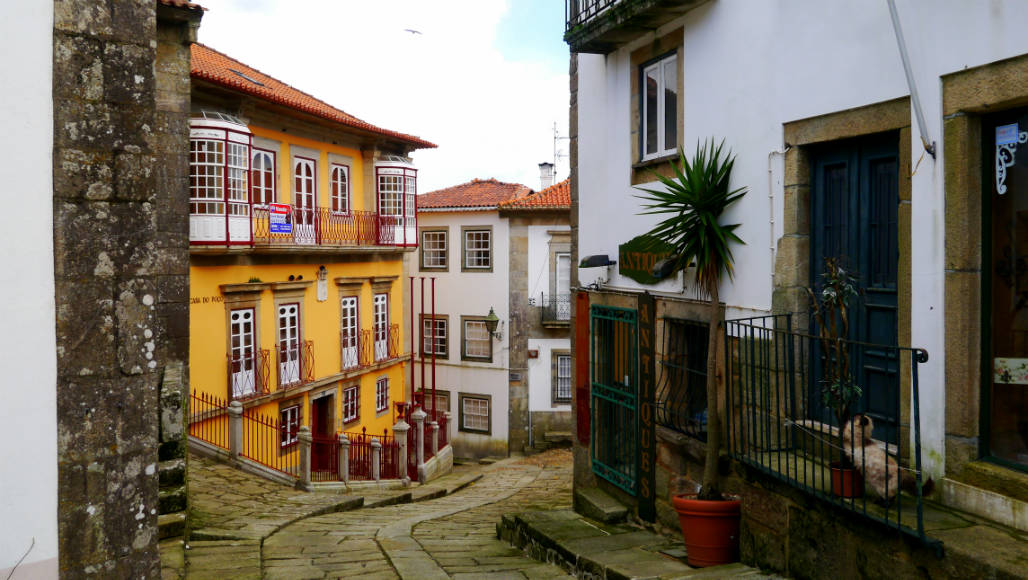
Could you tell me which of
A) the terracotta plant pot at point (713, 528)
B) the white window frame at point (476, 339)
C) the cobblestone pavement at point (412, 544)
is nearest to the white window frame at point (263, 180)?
the cobblestone pavement at point (412, 544)

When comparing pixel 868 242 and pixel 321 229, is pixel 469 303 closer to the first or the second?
pixel 321 229

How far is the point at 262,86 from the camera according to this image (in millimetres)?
19156

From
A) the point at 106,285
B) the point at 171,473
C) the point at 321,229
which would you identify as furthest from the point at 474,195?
the point at 106,285

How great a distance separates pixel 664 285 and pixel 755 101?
2.03 metres

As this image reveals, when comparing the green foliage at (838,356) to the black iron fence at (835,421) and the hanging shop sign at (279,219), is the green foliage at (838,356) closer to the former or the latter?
the black iron fence at (835,421)

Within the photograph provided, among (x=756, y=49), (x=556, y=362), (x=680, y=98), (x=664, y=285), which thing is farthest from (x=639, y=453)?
(x=556, y=362)

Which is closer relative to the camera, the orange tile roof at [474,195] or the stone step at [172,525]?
the stone step at [172,525]

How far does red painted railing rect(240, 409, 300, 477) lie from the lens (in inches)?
628

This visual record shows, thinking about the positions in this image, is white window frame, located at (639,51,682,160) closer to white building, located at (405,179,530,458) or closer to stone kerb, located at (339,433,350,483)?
stone kerb, located at (339,433,350,483)

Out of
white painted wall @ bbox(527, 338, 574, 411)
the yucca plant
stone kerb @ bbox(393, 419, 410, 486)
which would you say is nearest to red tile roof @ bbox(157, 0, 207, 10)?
the yucca plant

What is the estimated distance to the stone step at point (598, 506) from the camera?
843 centimetres

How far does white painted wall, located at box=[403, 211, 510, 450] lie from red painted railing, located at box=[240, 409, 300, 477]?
7.81 meters

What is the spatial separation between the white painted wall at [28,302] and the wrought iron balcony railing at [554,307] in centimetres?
2183

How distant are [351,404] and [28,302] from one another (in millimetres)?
18177
